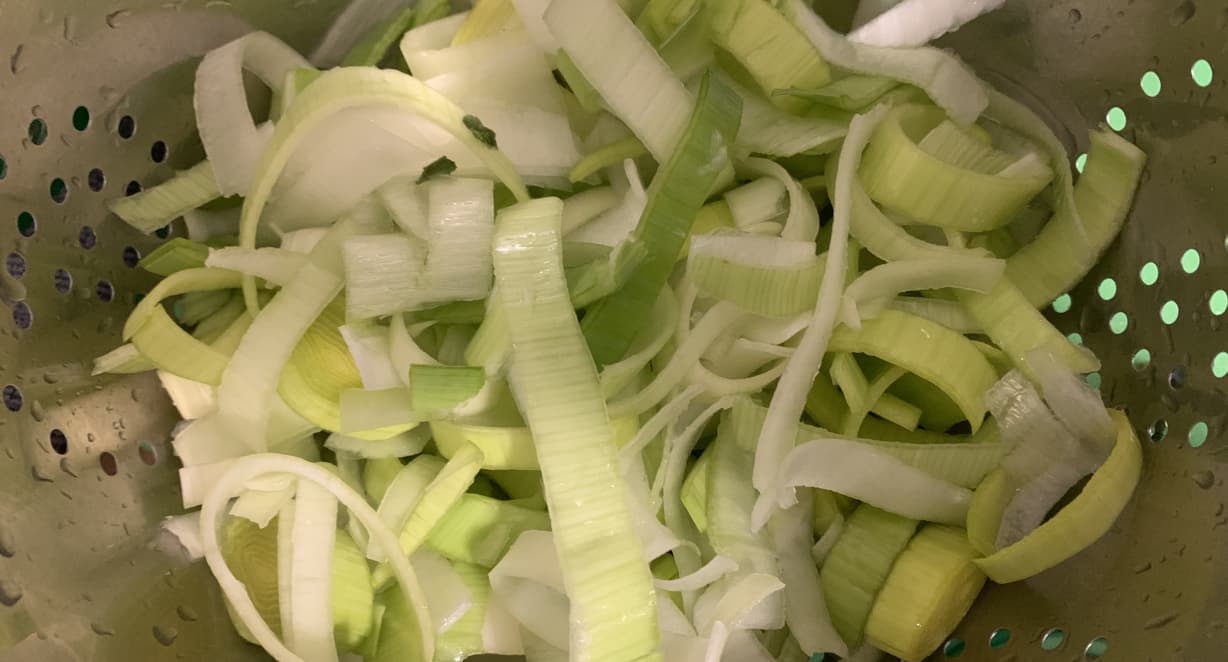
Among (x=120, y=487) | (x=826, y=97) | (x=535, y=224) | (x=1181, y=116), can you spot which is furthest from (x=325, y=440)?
(x=1181, y=116)

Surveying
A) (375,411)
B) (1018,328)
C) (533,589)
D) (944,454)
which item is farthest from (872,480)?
(375,411)

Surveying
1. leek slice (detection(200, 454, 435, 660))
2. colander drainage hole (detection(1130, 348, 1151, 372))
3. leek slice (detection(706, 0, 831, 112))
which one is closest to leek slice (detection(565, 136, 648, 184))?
leek slice (detection(706, 0, 831, 112))

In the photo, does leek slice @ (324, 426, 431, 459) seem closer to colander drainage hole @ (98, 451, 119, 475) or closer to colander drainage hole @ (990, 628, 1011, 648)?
colander drainage hole @ (98, 451, 119, 475)

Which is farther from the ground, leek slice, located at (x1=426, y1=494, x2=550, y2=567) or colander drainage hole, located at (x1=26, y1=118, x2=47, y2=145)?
colander drainage hole, located at (x1=26, y1=118, x2=47, y2=145)

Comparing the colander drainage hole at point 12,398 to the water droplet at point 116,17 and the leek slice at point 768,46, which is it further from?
the leek slice at point 768,46

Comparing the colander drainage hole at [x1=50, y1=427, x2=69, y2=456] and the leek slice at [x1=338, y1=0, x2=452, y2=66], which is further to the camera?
the leek slice at [x1=338, y1=0, x2=452, y2=66]
